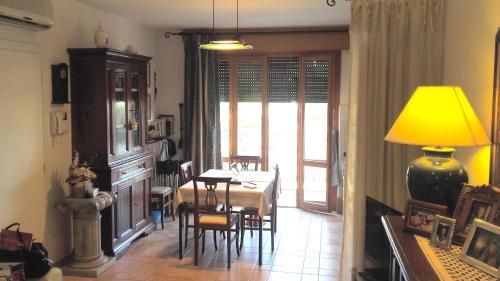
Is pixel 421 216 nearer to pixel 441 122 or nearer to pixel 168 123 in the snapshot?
pixel 441 122

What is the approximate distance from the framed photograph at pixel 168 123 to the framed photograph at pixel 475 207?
200 inches

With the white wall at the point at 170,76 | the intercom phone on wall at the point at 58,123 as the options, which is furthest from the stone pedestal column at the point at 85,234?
the white wall at the point at 170,76

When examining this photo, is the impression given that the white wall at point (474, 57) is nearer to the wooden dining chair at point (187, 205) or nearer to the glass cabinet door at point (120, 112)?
the wooden dining chair at point (187, 205)

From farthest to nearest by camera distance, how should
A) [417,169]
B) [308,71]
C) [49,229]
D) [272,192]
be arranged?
[308,71]
[272,192]
[49,229]
[417,169]

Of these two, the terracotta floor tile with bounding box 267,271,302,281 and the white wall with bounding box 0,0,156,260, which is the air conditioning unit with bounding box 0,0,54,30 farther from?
the terracotta floor tile with bounding box 267,271,302,281

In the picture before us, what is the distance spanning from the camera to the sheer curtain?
6238 millimetres

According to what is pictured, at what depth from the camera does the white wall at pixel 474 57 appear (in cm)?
218

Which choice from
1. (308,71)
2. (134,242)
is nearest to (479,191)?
(134,242)

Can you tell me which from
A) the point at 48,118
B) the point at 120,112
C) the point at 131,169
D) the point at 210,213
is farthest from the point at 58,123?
the point at 210,213

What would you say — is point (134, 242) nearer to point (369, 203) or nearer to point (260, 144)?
point (260, 144)

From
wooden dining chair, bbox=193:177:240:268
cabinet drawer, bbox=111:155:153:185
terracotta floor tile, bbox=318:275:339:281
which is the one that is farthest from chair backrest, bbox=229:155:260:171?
terracotta floor tile, bbox=318:275:339:281

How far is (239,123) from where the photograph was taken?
21.4 ft

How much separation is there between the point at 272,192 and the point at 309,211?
1.73 meters

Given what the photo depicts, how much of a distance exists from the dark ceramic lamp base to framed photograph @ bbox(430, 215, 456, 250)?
22 cm
